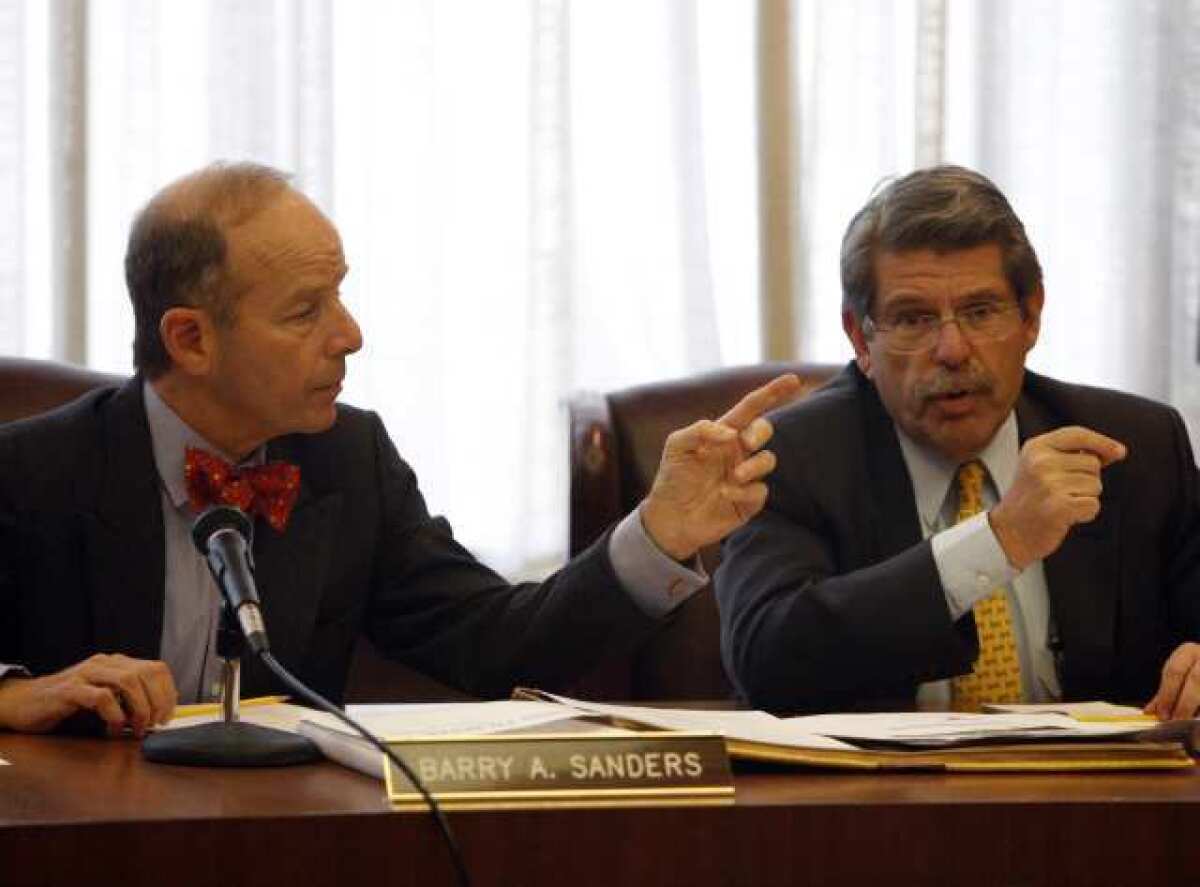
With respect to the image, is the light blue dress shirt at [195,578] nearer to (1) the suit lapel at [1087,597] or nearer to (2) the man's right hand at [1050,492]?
(2) the man's right hand at [1050,492]

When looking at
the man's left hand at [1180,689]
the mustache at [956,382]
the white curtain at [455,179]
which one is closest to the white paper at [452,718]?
the man's left hand at [1180,689]

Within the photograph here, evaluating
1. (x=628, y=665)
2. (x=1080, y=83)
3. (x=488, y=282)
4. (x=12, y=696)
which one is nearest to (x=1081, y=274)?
(x=1080, y=83)

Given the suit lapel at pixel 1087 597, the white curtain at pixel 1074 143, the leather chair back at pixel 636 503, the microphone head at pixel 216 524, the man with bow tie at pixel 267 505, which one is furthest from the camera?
the white curtain at pixel 1074 143

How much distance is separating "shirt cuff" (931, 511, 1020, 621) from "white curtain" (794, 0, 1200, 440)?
1.41 m

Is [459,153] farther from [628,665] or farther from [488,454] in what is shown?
[628,665]

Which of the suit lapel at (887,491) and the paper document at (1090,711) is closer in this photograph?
the paper document at (1090,711)

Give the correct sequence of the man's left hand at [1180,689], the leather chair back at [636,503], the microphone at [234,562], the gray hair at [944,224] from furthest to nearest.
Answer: the leather chair back at [636,503] < the gray hair at [944,224] < the man's left hand at [1180,689] < the microphone at [234,562]

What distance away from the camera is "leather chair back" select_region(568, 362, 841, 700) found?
2.95 m

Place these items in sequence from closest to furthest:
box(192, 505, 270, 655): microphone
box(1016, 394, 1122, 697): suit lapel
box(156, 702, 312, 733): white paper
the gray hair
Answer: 1. box(192, 505, 270, 655): microphone
2. box(156, 702, 312, 733): white paper
3. box(1016, 394, 1122, 697): suit lapel
4. the gray hair

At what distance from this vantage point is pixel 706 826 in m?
1.56

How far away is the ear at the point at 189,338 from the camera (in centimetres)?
255

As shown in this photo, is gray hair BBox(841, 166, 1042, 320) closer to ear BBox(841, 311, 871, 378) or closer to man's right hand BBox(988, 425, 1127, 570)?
ear BBox(841, 311, 871, 378)

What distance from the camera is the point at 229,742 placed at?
182 centimetres

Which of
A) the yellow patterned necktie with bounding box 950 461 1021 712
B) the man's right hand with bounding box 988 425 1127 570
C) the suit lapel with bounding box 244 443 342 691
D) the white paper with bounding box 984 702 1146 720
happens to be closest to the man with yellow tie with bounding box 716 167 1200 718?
the yellow patterned necktie with bounding box 950 461 1021 712
